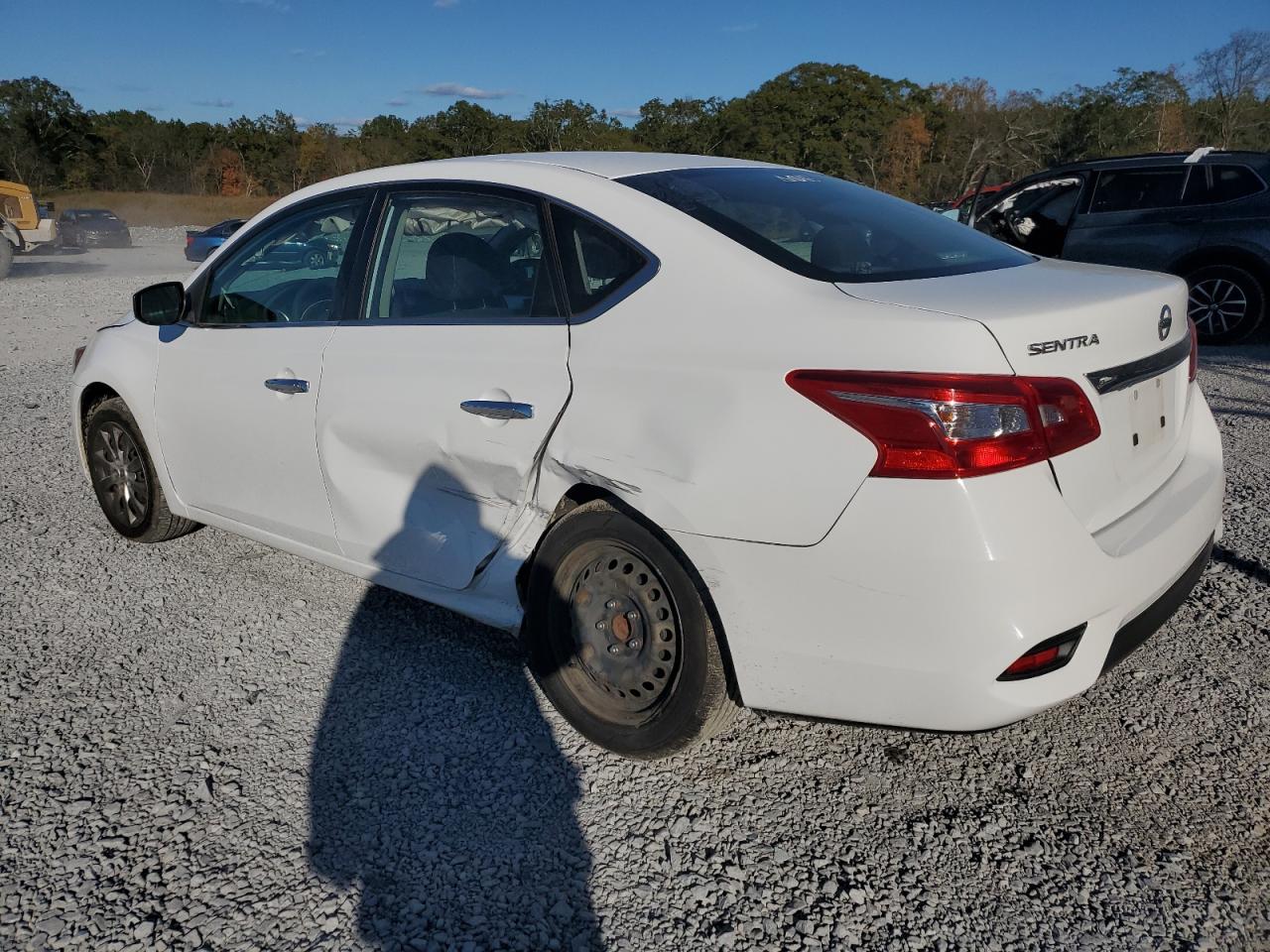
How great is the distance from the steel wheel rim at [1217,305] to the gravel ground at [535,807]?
242 inches

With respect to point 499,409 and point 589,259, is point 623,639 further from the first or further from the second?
point 589,259

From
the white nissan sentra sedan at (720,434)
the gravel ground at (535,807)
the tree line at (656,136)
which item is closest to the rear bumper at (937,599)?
the white nissan sentra sedan at (720,434)

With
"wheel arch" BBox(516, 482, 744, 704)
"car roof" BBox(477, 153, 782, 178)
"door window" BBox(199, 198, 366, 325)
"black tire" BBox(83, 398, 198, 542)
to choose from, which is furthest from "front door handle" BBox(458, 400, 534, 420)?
"black tire" BBox(83, 398, 198, 542)

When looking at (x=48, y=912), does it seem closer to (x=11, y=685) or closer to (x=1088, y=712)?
(x=11, y=685)

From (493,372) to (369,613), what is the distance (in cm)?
149

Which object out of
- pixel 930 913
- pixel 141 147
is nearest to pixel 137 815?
pixel 930 913

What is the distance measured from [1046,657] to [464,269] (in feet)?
6.72

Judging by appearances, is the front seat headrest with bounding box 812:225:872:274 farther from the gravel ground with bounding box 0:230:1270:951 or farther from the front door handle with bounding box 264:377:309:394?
the front door handle with bounding box 264:377:309:394

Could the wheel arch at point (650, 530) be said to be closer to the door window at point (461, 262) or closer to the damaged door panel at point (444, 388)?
the damaged door panel at point (444, 388)

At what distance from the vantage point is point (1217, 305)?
8.98 meters

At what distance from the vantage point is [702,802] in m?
2.66

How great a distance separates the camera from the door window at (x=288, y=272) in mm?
3488

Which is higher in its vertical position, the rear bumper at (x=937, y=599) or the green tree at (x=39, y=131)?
the green tree at (x=39, y=131)

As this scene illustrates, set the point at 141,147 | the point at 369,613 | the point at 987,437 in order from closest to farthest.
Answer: the point at 987,437
the point at 369,613
the point at 141,147
